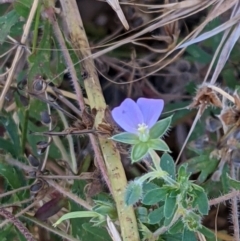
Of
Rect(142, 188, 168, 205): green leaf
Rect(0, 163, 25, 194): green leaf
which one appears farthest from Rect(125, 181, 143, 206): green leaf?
Rect(0, 163, 25, 194): green leaf

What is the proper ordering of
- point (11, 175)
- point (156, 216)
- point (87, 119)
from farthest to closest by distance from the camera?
point (11, 175) → point (87, 119) → point (156, 216)

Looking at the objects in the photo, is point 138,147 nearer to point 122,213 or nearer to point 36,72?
point 122,213

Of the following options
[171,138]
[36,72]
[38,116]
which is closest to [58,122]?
[38,116]

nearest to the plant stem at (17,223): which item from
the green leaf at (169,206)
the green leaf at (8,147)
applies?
the green leaf at (8,147)

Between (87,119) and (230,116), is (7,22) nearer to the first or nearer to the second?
(87,119)

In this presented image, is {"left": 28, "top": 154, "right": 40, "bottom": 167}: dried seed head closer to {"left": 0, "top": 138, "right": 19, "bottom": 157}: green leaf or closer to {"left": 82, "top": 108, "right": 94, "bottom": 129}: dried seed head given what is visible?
{"left": 0, "top": 138, "right": 19, "bottom": 157}: green leaf

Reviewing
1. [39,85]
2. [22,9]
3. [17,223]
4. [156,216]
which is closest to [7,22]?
[22,9]
